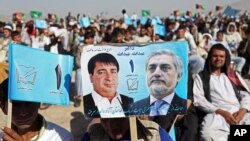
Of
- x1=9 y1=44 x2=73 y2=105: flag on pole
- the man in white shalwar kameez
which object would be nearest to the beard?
x1=9 y1=44 x2=73 y2=105: flag on pole

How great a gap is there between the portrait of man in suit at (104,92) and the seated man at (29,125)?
0.22 meters

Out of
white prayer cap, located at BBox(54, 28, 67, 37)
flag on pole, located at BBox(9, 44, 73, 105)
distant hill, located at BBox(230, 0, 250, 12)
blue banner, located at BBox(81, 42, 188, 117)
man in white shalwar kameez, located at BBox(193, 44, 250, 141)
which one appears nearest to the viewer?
flag on pole, located at BBox(9, 44, 73, 105)

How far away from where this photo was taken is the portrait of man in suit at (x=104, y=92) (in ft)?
8.04

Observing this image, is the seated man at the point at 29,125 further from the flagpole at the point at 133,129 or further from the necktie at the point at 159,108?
the necktie at the point at 159,108

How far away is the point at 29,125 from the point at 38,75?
28 centimetres

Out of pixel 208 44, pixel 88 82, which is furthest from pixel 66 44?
pixel 88 82

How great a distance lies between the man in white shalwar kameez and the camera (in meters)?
4.73

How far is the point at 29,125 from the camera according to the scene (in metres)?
2.41

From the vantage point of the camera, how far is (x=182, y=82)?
2.55 metres

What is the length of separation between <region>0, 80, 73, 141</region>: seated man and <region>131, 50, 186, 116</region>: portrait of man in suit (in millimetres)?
463

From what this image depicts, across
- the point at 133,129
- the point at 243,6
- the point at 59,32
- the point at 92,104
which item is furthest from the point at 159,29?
the point at 243,6

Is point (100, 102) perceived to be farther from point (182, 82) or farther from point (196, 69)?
point (196, 69)

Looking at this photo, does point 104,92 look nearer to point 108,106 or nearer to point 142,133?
point 108,106

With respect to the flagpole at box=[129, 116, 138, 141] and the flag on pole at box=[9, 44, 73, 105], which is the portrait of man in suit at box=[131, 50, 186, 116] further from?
the flag on pole at box=[9, 44, 73, 105]
